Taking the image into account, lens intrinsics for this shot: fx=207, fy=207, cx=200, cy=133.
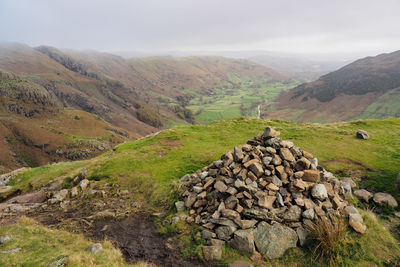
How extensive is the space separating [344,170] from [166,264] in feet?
57.0

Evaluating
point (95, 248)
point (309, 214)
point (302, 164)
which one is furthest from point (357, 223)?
point (95, 248)

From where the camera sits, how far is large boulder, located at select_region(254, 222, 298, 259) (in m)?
10.9

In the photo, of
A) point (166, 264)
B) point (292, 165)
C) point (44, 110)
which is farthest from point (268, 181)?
point (44, 110)

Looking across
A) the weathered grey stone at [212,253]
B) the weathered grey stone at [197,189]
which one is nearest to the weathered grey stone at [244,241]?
the weathered grey stone at [212,253]

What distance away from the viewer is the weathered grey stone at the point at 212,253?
36.0 feet

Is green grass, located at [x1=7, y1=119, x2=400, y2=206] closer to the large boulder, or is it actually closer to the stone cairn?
the stone cairn

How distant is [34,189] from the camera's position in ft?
80.2

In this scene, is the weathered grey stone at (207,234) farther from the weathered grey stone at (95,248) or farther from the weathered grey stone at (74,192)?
the weathered grey stone at (74,192)

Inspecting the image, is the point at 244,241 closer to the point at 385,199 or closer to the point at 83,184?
the point at 385,199

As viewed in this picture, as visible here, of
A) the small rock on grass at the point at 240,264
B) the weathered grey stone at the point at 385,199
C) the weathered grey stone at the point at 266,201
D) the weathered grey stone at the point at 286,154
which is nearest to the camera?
the small rock on grass at the point at 240,264

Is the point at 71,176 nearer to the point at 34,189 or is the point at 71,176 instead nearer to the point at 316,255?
the point at 34,189

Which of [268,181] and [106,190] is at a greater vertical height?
[268,181]

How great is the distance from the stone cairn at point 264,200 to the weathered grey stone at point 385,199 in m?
2.19

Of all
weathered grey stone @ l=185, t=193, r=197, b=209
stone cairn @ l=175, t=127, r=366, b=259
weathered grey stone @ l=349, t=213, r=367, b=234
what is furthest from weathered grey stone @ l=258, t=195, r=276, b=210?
weathered grey stone @ l=185, t=193, r=197, b=209
